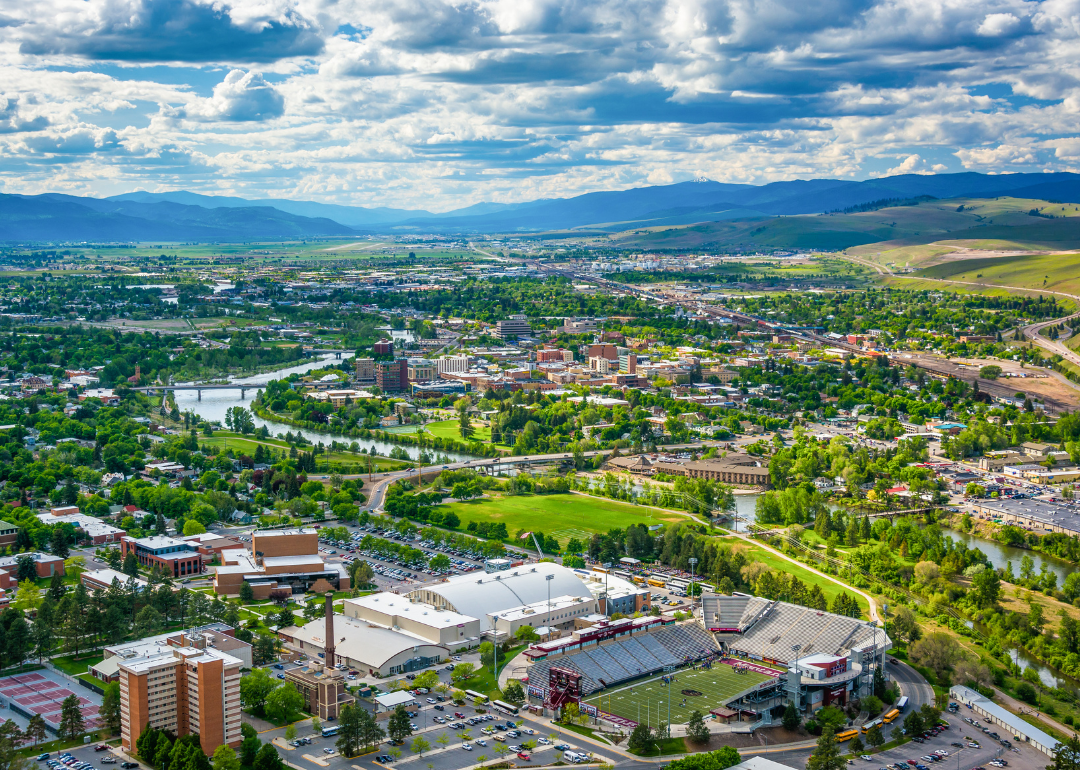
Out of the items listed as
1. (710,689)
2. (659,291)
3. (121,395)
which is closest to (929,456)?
(710,689)

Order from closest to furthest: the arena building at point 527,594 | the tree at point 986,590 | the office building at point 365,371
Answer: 1. the arena building at point 527,594
2. the tree at point 986,590
3. the office building at point 365,371

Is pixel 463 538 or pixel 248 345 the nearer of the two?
pixel 463 538

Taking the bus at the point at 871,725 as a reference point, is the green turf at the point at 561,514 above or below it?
below

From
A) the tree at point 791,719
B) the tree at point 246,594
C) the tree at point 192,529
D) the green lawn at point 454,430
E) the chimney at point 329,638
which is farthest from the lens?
the green lawn at point 454,430

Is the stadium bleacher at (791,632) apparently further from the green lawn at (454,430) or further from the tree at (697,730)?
the green lawn at (454,430)

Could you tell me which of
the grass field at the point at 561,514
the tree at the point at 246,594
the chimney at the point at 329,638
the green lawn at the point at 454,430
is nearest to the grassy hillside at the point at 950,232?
the green lawn at the point at 454,430

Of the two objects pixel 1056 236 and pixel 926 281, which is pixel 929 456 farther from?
pixel 1056 236
